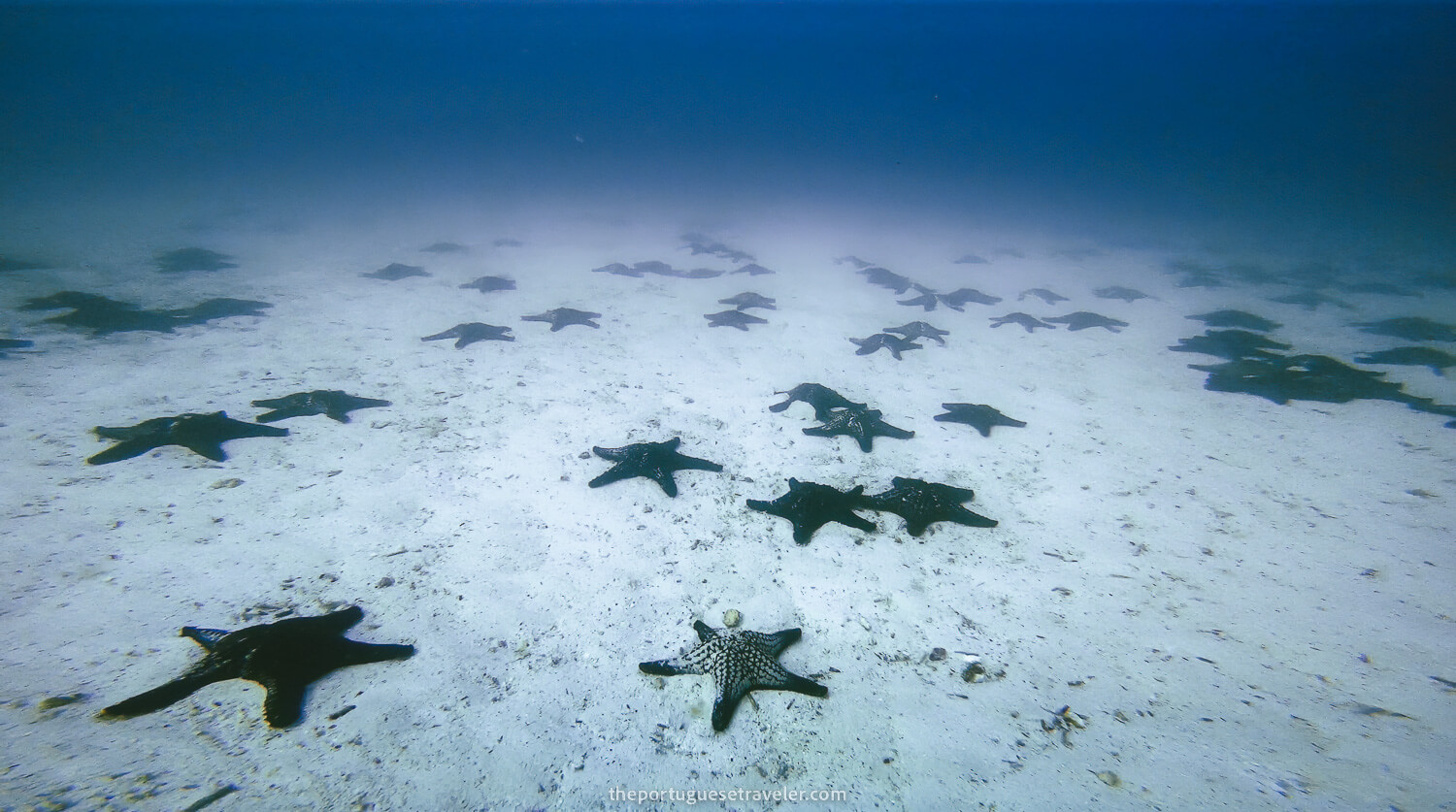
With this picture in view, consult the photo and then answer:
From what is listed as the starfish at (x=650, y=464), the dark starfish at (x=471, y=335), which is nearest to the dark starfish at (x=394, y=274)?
the dark starfish at (x=471, y=335)

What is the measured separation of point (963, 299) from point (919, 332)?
201 inches

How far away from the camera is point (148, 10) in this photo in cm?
7288

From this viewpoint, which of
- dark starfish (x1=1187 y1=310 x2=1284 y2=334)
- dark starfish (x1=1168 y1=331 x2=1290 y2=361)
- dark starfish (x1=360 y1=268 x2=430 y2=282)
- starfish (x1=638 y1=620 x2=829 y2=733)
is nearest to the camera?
starfish (x1=638 y1=620 x2=829 y2=733)

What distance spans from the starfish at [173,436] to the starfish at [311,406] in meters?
0.54

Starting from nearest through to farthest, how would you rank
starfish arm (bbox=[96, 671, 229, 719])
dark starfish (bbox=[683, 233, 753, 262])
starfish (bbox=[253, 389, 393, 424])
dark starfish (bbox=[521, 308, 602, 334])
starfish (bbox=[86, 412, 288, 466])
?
starfish arm (bbox=[96, 671, 229, 719])
starfish (bbox=[86, 412, 288, 466])
starfish (bbox=[253, 389, 393, 424])
dark starfish (bbox=[521, 308, 602, 334])
dark starfish (bbox=[683, 233, 753, 262])

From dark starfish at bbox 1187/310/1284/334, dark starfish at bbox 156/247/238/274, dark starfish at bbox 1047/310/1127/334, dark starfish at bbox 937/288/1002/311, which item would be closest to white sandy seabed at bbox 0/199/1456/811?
dark starfish at bbox 1047/310/1127/334

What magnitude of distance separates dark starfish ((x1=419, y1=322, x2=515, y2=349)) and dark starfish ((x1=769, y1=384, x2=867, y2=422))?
21.3ft

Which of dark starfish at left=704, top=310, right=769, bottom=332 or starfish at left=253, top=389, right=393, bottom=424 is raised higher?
dark starfish at left=704, top=310, right=769, bottom=332

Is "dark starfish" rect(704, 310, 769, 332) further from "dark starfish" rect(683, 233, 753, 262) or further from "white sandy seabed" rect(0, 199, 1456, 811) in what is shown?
"dark starfish" rect(683, 233, 753, 262)

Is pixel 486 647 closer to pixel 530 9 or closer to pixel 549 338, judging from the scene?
pixel 549 338

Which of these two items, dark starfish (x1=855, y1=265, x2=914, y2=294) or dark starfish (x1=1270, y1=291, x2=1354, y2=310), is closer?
dark starfish (x1=1270, y1=291, x2=1354, y2=310)

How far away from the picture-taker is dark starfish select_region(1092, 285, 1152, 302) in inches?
686

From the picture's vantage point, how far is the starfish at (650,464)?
18.5 feet

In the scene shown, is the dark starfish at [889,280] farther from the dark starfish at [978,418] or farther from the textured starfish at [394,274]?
the textured starfish at [394,274]
